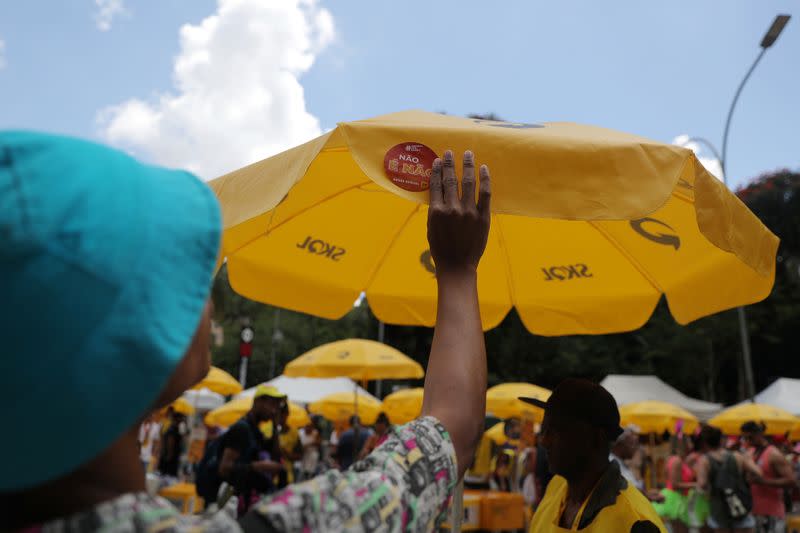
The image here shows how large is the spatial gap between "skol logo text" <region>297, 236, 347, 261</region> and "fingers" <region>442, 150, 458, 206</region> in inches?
91.2

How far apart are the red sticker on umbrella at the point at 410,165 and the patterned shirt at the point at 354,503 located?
0.93 meters

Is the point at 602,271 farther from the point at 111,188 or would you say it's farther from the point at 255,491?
the point at 255,491

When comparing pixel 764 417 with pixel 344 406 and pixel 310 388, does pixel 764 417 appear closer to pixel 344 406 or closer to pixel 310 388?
pixel 344 406

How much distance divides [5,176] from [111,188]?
0.12 m

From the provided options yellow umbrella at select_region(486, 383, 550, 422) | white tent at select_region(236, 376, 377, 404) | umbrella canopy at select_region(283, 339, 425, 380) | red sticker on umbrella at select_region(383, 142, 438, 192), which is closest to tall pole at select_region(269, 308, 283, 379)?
white tent at select_region(236, 376, 377, 404)

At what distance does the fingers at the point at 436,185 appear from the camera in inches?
52.4

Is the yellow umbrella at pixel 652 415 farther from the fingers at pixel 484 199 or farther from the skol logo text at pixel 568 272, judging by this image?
the fingers at pixel 484 199

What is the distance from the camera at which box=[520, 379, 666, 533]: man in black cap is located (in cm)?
276

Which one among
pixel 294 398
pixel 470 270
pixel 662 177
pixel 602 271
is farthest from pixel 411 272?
pixel 294 398

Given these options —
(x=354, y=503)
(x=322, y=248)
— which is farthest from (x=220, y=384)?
(x=354, y=503)

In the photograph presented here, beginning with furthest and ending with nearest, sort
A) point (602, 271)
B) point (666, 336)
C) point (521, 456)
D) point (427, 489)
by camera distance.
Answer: point (666, 336), point (521, 456), point (602, 271), point (427, 489)

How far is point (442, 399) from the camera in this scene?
116cm

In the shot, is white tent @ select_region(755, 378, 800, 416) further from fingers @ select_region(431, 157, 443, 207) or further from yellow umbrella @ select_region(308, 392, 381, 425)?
fingers @ select_region(431, 157, 443, 207)

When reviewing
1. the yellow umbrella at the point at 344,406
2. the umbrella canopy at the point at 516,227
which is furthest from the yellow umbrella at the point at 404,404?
the umbrella canopy at the point at 516,227
